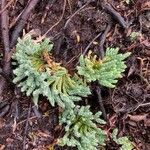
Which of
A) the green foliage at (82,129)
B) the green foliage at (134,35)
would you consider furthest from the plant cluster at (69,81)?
the green foliage at (134,35)

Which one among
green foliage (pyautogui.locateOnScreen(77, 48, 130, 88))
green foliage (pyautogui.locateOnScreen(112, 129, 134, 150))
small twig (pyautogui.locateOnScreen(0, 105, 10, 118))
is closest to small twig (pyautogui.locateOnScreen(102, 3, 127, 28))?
green foliage (pyautogui.locateOnScreen(77, 48, 130, 88))

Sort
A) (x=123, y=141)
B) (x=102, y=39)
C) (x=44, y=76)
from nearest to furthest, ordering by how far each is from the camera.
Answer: (x=44, y=76), (x=123, y=141), (x=102, y=39)

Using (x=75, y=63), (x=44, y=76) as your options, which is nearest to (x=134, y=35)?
(x=75, y=63)

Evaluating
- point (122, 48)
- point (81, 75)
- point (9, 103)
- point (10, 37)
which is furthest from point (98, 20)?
point (9, 103)

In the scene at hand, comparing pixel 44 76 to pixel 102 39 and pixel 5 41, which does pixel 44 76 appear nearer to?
pixel 5 41

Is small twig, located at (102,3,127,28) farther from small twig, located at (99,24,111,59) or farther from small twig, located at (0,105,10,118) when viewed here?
small twig, located at (0,105,10,118)

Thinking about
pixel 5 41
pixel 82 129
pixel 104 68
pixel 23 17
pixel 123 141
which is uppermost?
pixel 23 17
